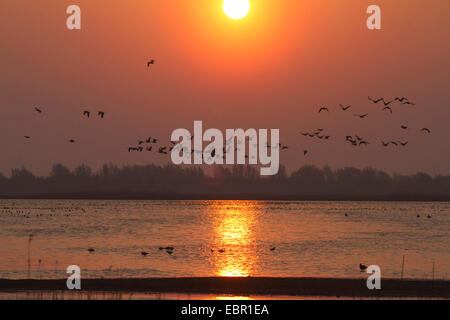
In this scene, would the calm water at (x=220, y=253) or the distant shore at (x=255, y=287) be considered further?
the calm water at (x=220, y=253)

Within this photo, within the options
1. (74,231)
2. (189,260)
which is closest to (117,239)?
(74,231)

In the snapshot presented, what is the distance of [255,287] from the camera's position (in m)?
41.0

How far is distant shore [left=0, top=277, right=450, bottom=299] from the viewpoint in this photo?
39438 millimetres

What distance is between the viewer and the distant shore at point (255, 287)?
39438mm

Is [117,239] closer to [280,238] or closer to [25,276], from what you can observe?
[280,238]

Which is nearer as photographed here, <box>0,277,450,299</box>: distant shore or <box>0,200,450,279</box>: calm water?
<box>0,277,450,299</box>: distant shore

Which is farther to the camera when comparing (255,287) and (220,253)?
(220,253)

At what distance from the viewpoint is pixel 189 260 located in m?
66.9

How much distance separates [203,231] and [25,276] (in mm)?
67628

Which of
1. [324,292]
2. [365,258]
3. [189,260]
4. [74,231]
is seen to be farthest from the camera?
[74,231]

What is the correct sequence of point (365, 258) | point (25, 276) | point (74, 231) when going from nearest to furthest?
point (25, 276)
point (365, 258)
point (74, 231)

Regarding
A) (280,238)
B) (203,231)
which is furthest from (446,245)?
(203,231)

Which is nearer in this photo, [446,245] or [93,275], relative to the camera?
[93,275]
